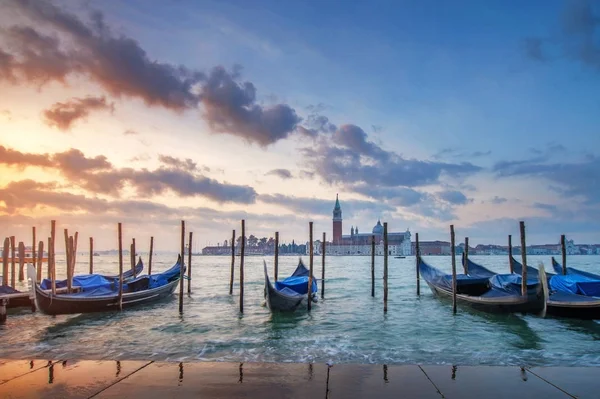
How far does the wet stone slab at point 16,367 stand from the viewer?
5.70 metres

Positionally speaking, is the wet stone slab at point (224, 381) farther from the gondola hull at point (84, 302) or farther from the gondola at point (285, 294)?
the gondola hull at point (84, 302)

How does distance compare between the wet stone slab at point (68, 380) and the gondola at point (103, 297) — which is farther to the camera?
the gondola at point (103, 297)

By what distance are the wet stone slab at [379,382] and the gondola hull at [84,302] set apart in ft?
39.5

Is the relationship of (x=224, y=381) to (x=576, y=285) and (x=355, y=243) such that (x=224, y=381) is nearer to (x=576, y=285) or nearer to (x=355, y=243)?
(x=576, y=285)

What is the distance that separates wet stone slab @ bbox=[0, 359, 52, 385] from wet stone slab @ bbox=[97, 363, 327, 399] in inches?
59.8

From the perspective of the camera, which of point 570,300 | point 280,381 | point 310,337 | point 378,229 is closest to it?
point 280,381

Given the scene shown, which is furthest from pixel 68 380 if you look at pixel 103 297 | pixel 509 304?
pixel 509 304

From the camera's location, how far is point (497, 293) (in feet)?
51.0

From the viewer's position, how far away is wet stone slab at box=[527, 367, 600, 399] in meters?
5.13

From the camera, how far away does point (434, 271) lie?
21.5 metres

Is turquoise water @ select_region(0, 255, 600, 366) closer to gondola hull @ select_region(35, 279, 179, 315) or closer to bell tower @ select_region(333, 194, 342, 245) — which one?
gondola hull @ select_region(35, 279, 179, 315)

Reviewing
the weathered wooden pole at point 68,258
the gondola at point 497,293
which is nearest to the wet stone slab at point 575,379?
the gondola at point 497,293

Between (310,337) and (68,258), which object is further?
(68,258)

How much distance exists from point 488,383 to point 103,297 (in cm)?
1423
